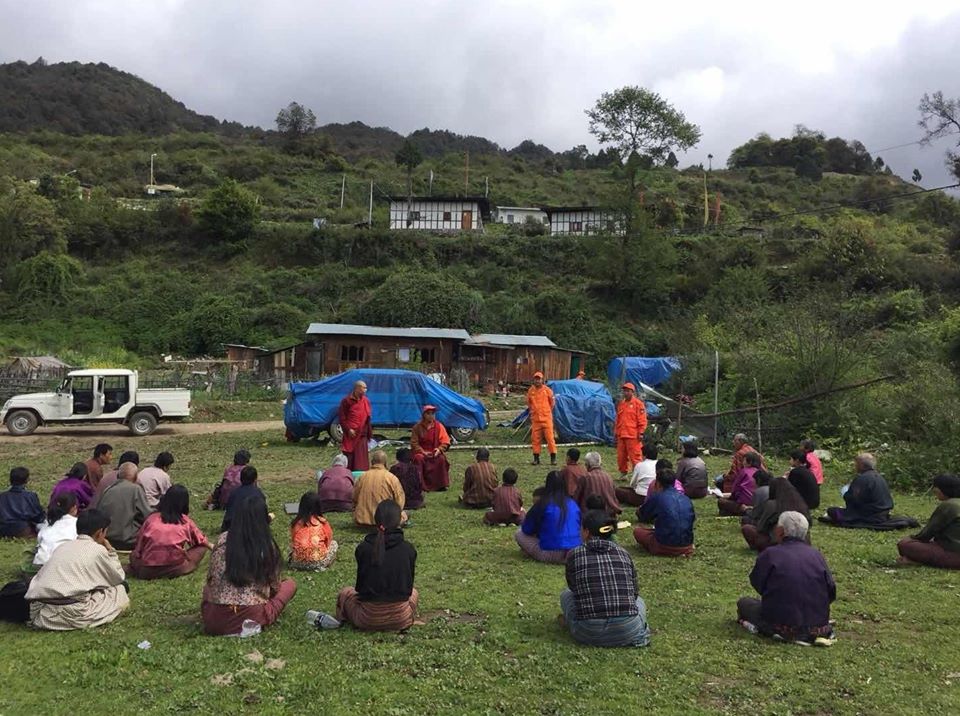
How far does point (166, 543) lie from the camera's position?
721cm

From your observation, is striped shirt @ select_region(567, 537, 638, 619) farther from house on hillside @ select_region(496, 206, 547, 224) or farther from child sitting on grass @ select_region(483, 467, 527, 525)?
house on hillside @ select_region(496, 206, 547, 224)

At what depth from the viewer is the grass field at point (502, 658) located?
15.0 feet

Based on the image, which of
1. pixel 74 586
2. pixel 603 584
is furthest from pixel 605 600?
pixel 74 586

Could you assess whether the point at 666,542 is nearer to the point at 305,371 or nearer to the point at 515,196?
the point at 305,371

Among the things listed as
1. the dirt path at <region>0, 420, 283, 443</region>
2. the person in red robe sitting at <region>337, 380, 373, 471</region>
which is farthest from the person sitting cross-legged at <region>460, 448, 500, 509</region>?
the dirt path at <region>0, 420, 283, 443</region>

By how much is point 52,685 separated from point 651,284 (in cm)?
5050

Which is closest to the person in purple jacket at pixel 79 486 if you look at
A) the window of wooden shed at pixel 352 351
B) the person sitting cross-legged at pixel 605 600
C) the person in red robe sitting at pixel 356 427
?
the person in red robe sitting at pixel 356 427

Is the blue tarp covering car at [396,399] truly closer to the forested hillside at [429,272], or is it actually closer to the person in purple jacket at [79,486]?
the forested hillside at [429,272]

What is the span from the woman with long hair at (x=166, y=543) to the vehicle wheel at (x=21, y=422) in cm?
1577

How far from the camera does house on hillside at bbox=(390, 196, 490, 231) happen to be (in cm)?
6756

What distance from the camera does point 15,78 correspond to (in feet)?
488

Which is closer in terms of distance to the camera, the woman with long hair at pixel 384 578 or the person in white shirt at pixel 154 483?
the woman with long hair at pixel 384 578

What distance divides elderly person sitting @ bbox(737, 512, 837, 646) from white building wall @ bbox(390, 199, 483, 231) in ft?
207

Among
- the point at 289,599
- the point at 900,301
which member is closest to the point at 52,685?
the point at 289,599
